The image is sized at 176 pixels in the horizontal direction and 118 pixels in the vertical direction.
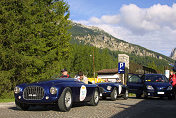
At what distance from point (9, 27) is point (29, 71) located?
10.7ft

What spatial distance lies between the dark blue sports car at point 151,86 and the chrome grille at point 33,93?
984 centimetres

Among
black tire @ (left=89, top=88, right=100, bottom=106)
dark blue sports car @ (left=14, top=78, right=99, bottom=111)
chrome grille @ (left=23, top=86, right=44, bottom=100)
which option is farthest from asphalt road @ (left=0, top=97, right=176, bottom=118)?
black tire @ (left=89, top=88, right=100, bottom=106)

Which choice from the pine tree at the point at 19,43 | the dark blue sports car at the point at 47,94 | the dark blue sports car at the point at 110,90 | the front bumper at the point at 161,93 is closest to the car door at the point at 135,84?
the front bumper at the point at 161,93

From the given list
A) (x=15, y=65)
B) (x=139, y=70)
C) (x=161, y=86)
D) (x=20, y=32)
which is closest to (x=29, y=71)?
(x=15, y=65)

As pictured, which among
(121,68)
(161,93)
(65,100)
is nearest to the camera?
(65,100)

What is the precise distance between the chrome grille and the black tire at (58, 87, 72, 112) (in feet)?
2.15

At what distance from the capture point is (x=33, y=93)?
8.80 m

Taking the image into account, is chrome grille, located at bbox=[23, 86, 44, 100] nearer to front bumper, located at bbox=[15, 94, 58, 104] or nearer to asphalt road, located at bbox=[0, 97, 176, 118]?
front bumper, located at bbox=[15, 94, 58, 104]

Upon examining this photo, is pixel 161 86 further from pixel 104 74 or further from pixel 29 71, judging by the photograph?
pixel 104 74

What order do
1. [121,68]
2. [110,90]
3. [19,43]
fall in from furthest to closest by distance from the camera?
[121,68], [19,43], [110,90]

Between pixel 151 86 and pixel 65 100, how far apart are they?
937cm

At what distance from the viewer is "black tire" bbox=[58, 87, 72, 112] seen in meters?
8.70

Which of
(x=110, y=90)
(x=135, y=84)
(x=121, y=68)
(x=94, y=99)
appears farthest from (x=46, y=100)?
(x=121, y=68)

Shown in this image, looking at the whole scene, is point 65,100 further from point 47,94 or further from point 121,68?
point 121,68
